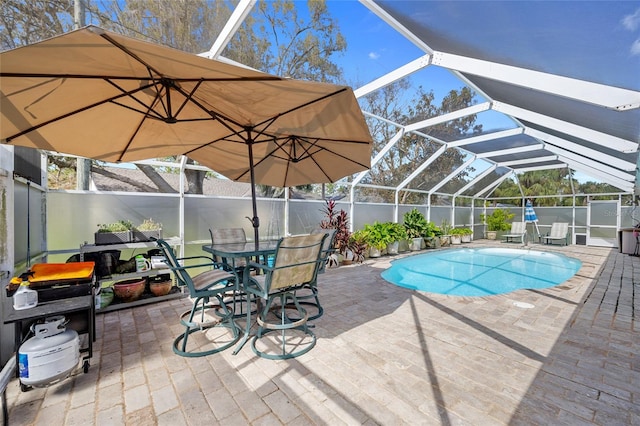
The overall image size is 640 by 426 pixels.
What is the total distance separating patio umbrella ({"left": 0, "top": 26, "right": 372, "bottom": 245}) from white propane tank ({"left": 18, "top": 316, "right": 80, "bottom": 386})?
1.62 metres

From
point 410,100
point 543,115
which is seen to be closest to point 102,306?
point 410,100

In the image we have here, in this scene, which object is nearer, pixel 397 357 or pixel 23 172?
pixel 397 357

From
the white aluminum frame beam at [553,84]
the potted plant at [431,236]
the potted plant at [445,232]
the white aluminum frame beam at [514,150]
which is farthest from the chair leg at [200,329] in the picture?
the white aluminum frame beam at [514,150]

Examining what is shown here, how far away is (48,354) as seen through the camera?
6.73 ft

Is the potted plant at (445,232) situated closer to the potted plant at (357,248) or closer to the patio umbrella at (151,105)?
the potted plant at (357,248)

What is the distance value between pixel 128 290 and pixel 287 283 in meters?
2.79

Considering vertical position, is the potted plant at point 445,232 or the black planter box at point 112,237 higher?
the black planter box at point 112,237

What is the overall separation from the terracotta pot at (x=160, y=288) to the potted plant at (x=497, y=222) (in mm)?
14799

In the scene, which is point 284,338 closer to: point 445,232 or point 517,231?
point 445,232

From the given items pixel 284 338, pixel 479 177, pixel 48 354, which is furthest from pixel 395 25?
pixel 479 177

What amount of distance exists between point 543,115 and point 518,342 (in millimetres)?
4643

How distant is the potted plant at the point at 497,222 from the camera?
13852 mm

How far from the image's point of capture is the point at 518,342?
2.87 m

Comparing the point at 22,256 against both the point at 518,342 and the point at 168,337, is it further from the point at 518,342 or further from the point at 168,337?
the point at 518,342
